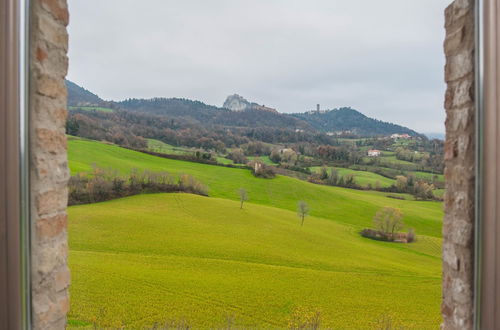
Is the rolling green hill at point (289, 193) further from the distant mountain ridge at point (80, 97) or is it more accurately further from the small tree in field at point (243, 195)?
the distant mountain ridge at point (80, 97)

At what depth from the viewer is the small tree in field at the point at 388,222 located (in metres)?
3.32

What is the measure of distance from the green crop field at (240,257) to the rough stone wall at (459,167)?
5.61 feet

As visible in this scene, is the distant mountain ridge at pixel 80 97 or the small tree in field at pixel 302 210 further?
the small tree in field at pixel 302 210

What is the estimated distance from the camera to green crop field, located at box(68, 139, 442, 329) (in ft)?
8.98

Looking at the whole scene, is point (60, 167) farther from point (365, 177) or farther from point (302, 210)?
point (365, 177)

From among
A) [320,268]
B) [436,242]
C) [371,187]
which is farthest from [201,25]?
[436,242]

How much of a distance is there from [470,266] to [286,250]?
217 centimetres

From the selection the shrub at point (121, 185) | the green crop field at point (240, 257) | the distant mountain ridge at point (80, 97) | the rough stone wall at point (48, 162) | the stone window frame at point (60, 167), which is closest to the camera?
the stone window frame at point (60, 167)

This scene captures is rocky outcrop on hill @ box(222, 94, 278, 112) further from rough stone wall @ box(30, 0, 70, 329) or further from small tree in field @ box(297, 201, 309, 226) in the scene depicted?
rough stone wall @ box(30, 0, 70, 329)

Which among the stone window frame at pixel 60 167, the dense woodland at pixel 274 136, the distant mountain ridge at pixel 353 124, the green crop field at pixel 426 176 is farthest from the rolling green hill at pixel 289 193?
the stone window frame at pixel 60 167

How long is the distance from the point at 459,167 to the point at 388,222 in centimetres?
223

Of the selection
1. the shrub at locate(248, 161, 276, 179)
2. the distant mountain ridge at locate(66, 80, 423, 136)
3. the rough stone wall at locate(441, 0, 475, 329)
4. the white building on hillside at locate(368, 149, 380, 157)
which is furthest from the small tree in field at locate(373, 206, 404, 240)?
the rough stone wall at locate(441, 0, 475, 329)

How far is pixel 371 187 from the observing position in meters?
3.38

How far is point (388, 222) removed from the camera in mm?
3332
